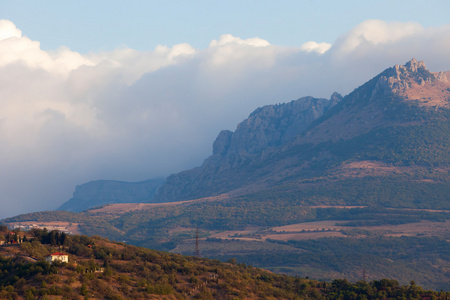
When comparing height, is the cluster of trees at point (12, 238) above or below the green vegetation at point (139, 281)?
above

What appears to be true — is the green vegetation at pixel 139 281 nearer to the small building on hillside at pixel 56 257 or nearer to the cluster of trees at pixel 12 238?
the small building on hillside at pixel 56 257

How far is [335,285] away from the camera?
126m

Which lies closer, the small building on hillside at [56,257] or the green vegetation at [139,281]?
the green vegetation at [139,281]

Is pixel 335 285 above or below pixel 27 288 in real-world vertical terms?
below

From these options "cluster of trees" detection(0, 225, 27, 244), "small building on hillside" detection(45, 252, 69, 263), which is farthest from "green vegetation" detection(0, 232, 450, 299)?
"cluster of trees" detection(0, 225, 27, 244)

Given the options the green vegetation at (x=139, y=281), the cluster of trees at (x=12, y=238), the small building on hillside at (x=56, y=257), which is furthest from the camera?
the cluster of trees at (x=12, y=238)

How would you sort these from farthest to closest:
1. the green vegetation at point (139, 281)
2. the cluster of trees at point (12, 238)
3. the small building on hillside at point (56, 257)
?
the cluster of trees at point (12, 238), the small building on hillside at point (56, 257), the green vegetation at point (139, 281)

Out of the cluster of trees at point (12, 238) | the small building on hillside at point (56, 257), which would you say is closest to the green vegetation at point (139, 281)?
the small building on hillside at point (56, 257)

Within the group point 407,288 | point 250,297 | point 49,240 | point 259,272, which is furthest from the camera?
point 259,272

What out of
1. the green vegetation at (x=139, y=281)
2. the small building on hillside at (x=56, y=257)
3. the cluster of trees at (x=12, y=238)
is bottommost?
the green vegetation at (x=139, y=281)

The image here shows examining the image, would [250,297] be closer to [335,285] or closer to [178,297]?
[178,297]

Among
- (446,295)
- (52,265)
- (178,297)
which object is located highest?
(52,265)

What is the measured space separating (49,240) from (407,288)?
63.1 m

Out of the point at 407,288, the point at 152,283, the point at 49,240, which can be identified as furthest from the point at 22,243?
the point at 407,288
